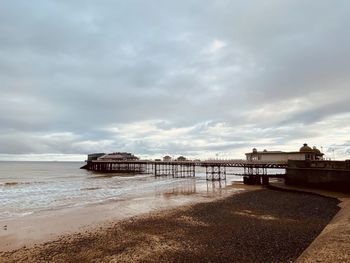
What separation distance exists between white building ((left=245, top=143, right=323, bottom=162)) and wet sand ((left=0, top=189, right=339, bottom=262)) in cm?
2388

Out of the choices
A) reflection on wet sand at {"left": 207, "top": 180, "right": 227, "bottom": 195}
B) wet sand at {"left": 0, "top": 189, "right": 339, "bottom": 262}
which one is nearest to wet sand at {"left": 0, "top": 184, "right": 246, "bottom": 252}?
wet sand at {"left": 0, "top": 189, "right": 339, "bottom": 262}

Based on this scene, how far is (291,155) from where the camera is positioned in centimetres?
4528

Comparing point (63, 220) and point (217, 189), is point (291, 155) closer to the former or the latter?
point (217, 189)

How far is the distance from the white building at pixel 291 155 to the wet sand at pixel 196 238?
2388 cm

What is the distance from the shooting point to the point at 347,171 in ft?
95.0

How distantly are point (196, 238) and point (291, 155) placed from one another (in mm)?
36491

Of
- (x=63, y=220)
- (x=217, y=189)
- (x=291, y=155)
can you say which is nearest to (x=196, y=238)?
(x=63, y=220)

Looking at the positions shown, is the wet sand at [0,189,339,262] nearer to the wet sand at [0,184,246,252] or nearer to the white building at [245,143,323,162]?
the wet sand at [0,184,246,252]

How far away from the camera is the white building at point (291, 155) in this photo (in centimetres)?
4344

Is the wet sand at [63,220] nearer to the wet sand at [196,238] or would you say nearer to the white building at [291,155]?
the wet sand at [196,238]

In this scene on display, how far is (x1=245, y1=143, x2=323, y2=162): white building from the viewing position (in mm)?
43438

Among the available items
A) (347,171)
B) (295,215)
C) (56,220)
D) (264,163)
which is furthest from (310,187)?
(56,220)

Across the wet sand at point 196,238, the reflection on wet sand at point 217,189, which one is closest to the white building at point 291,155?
the reflection on wet sand at point 217,189

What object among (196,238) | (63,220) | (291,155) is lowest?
(63,220)
